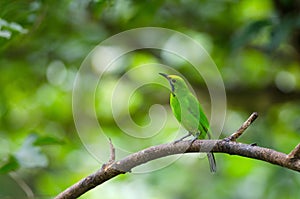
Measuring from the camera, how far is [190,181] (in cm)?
311

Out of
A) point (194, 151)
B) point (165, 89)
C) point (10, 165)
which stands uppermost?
point (165, 89)

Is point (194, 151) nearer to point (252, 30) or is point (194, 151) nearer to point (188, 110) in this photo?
point (188, 110)

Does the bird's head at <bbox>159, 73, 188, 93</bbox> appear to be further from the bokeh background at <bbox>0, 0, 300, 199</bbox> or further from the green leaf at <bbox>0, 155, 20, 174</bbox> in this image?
the bokeh background at <bbox>0, 0, 300, 199</bbox>

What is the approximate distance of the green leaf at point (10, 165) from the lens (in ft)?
4.57

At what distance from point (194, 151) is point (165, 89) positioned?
1612mm

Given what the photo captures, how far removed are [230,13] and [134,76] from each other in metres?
0.53

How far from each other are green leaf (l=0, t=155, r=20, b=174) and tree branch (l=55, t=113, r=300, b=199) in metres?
0.37

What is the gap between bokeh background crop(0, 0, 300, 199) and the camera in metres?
2.37

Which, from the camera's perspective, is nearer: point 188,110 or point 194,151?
point 194,151

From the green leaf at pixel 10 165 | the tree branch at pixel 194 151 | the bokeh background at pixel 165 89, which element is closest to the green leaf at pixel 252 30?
the bokeh background at pixel 165 89

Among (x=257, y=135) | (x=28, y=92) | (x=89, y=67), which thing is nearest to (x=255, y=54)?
(x=257, y=135)

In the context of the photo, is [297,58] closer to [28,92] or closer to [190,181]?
[190,181]

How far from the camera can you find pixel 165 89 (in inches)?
103

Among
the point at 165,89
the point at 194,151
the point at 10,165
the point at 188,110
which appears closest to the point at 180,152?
the point at 194,151
